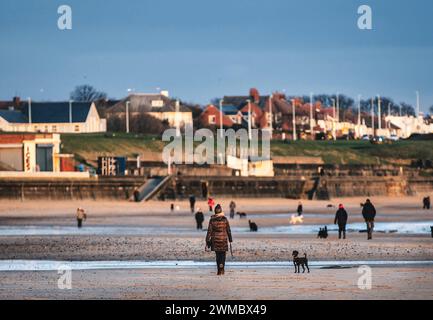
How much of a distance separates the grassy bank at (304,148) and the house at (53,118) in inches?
331

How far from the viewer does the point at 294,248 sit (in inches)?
1508

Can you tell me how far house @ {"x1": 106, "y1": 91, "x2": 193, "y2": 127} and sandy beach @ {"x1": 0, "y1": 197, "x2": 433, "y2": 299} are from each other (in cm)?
8041

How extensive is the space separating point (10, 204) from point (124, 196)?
8913mm

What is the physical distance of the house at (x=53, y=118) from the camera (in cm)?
12125

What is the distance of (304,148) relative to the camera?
397 ft

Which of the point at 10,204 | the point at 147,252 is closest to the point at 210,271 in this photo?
the point at 147,252

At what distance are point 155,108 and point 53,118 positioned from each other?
33410mm

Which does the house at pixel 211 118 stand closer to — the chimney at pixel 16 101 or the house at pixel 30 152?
the chimney at pixel 16 101

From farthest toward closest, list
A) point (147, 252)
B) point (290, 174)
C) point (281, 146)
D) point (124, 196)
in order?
point (281, 146) < point (290, 174) < point (124, 196) < point (147, 252)

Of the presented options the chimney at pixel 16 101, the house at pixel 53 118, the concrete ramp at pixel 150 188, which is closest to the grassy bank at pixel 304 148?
the house at pixel 53 118

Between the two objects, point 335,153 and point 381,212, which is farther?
point 335,153

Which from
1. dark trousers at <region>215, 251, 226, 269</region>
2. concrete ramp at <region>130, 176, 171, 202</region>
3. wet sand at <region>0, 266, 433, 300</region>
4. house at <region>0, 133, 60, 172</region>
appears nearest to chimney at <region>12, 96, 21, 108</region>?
house at <region>0, 133, 60, 172</region>

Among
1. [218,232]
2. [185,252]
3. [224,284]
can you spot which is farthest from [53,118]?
[224,284]
